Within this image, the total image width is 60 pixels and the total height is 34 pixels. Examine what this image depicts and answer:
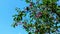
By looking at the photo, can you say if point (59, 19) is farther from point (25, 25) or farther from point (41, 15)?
point (25, 25)

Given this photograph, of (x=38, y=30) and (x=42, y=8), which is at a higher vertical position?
(x=42, y=8)

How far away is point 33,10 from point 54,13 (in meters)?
2.31

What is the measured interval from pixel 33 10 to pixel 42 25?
1920 mm

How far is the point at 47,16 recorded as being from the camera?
941 inches

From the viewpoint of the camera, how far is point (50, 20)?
23.7 meters

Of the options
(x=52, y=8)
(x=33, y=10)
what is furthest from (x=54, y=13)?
(x=33, y=10)

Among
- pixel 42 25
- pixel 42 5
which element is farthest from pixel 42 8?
pixel 42 25

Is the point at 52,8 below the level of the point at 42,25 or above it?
above

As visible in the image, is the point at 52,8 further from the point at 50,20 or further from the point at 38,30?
the point at 38,30

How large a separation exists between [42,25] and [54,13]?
Result: 178 cm

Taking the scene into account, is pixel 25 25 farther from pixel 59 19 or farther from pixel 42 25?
pixel 59 19

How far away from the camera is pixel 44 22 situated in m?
24.0

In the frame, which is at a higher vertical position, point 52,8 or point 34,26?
point 52,8

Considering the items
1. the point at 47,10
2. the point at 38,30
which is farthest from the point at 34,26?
the point at 47,10
